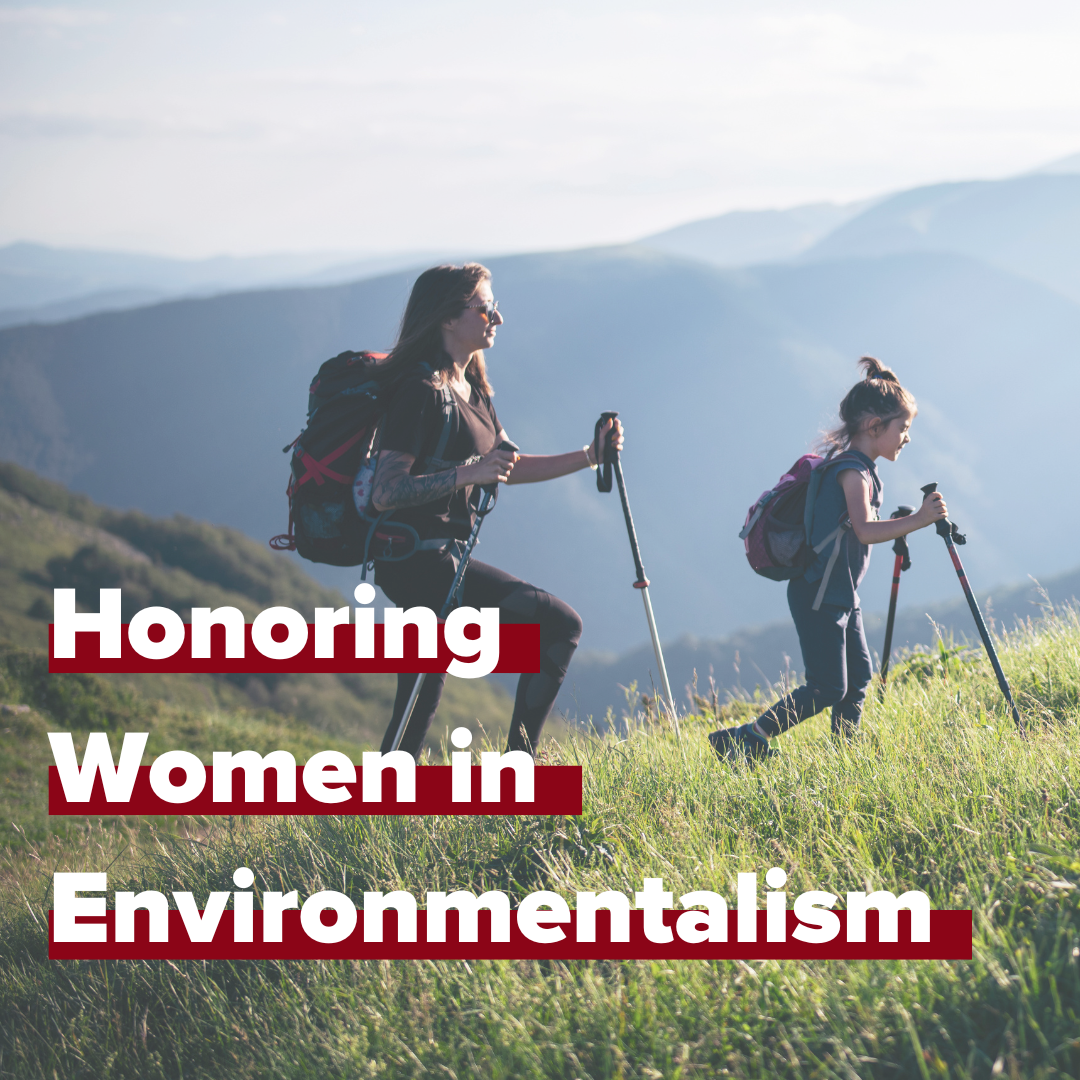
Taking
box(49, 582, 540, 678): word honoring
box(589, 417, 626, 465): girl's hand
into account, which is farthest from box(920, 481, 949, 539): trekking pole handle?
box(49, 582, 540, 678): word honoring

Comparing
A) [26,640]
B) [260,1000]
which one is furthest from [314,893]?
[26,640]

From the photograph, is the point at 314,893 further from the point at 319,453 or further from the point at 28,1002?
the point at 319,453

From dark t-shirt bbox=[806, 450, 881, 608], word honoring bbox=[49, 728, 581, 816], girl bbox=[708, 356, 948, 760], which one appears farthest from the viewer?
dark t-shirt bbox=[806, 450, 881, 608]

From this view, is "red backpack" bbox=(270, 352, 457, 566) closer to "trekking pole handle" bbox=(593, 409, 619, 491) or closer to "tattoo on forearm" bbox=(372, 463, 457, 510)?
"tattoo on forearm" bbox=(372, 463, 457, 510)

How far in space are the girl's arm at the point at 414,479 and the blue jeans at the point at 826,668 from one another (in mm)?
1597

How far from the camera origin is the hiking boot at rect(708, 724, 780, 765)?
4141mm

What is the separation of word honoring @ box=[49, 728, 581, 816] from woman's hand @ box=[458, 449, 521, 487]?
115 cm

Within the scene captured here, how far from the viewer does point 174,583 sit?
52.6 meters

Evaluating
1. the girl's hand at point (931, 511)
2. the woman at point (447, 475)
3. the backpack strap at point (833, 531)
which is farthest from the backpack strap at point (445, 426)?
the girl's hand at point (931, 511)

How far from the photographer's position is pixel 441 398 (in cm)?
432

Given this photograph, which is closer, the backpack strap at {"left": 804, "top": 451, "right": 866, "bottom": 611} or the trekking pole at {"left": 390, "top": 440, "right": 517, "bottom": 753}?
the trekking pole at {"left": 390, "top": 440, "right": 517, "bottom": 753}

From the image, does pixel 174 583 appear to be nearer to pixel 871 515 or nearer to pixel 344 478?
pixel 344 478

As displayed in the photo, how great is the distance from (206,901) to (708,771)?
85.0 inches

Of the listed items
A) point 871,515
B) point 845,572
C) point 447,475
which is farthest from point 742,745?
point 447,475
